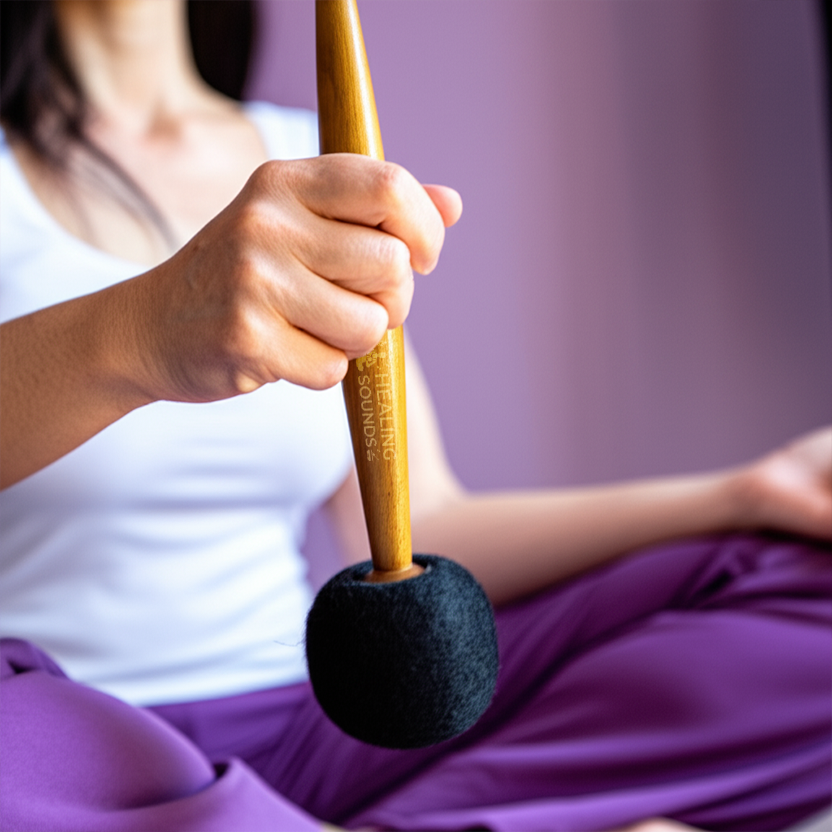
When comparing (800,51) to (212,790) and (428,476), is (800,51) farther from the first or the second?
(212,790)

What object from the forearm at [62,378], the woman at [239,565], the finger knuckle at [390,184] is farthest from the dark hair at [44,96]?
the finger knuckle at [390,184]

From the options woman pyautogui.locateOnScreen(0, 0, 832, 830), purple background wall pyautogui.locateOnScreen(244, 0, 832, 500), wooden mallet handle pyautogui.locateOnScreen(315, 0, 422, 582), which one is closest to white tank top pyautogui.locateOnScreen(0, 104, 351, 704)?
woman pyautogui.locateOnScreen(0, 0, 832, 830)

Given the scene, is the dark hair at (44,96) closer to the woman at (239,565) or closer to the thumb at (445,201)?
the woman at (239,565)

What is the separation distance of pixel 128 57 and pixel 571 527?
60cm

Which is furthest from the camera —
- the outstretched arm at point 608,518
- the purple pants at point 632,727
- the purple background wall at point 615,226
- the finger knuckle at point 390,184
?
the purple background wall at point 615,226

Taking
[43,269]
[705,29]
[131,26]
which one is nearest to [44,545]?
[43,269]

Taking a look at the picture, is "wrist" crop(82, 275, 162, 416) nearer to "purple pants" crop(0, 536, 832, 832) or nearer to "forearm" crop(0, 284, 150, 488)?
"forearm" crop(0, 284, 150, 488)

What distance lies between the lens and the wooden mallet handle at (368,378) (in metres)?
0.33

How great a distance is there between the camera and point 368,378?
0.34 m

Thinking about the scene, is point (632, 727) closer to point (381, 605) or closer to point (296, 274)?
point (381, 605)

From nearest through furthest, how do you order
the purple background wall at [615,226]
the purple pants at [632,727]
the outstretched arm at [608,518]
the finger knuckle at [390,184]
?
the finger knuckle at [390,184] < the purple pants at [632,727] < the outstretched arm at [608,518] < the purple background wall at [615,226]

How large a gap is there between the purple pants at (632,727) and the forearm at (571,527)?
5cm

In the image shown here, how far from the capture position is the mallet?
33 centimetres

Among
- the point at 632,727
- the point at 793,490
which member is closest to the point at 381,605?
the point at 632,727
